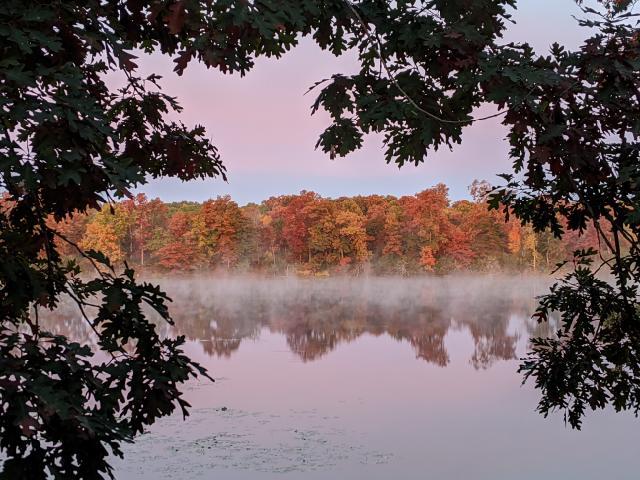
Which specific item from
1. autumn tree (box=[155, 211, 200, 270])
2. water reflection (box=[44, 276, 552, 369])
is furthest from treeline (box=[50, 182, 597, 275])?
water reflection (box=[44, 276, 552, 369])

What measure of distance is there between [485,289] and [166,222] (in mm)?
14022

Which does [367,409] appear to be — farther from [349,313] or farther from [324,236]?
[324,236]

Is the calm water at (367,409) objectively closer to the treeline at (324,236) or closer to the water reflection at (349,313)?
the water reflection at (349,313)

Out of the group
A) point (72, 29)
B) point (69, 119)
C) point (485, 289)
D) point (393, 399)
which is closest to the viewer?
point (69, 119)

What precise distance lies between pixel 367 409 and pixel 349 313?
521 inches

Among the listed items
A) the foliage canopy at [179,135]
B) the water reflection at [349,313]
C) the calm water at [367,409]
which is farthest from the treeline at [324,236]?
the foliage canopy at [179,135]

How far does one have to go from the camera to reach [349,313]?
90.1 ft

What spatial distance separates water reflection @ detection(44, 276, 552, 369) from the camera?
69.9 ft

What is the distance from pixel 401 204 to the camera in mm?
30609

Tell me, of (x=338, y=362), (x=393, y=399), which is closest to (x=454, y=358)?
(x=338, y=362)

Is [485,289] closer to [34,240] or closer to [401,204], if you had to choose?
[401,204]

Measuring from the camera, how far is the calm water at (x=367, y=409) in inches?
423

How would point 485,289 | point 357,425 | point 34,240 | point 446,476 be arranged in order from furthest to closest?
point 485,289
point 357,425
point 446,476
point 34,240

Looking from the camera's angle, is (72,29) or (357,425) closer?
(72,29)
